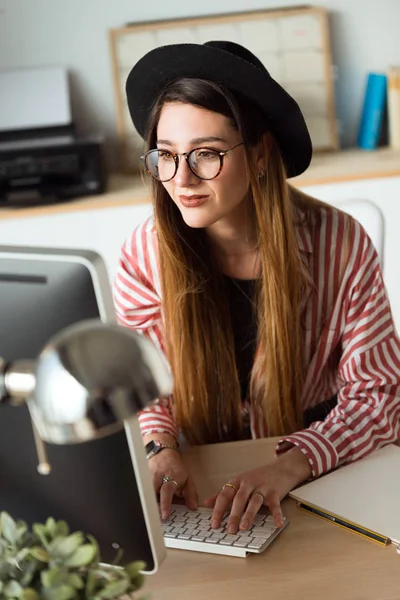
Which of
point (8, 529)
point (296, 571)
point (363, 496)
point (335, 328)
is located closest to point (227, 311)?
point (335, 328)

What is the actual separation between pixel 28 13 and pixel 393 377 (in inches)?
91.5

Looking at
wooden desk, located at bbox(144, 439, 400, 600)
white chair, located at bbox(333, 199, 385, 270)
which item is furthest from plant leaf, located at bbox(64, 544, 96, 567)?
white chair, located at bbox(333, 199, 385, 270)

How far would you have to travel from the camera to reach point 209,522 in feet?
3.87

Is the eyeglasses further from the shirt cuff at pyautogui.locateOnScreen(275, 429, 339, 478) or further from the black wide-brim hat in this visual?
the shirt cuff at pyautogui.locateOnScreen(275, 429, 339, 478)

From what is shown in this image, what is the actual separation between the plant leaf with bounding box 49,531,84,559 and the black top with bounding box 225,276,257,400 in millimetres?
947

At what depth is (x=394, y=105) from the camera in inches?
126

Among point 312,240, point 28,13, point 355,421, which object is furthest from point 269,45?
point 355,421

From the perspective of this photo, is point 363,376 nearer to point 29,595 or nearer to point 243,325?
point 243,325

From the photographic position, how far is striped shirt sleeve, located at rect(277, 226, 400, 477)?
4.49ft

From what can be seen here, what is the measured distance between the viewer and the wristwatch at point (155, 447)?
1375mm

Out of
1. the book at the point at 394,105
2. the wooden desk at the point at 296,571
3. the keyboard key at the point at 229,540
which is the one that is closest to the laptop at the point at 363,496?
the wooden desk at the point at 296,571

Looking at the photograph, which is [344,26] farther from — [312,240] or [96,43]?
[312,240]

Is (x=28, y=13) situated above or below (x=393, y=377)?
above

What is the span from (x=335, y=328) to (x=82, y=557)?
93 cm
